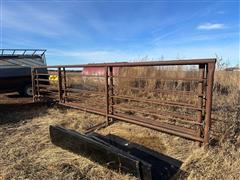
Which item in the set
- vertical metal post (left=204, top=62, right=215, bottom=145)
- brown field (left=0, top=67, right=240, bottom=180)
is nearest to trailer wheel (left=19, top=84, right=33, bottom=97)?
brown field (left=0, top=67, right=240, bottom=180)

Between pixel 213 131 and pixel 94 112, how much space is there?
2336 mm

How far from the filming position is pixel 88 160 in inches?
109

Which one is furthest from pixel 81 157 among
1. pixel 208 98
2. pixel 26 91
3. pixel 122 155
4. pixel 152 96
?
pixel 26 91

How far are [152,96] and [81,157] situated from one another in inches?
140

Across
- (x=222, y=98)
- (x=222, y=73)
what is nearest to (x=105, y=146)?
(x=222, y=98)

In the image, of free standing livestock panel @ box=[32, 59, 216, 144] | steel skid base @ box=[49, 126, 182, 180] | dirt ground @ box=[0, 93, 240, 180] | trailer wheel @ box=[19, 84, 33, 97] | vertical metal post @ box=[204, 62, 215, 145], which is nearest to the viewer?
steel skid base @ box=[49, 126, 182, 180]

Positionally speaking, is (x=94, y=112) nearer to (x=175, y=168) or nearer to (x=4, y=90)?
(x=175, y=168)

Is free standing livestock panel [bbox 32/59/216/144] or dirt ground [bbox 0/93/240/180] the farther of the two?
free standing livestock panel [bbox 32/59/216/144]

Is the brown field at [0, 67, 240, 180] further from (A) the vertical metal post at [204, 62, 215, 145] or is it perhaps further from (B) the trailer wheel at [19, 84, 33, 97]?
(B) the trailer wheel at [19, 84, 33, 97]

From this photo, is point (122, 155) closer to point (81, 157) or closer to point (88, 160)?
point (88, 160)

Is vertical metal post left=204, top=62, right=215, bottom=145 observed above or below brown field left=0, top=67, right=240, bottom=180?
above

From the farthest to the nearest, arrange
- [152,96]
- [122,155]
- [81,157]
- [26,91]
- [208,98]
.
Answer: [26,91], [152,96], [81,157], [208,98], [122,155]

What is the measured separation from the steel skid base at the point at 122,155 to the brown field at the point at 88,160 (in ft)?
0.27

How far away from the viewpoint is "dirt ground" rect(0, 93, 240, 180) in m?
2.45
